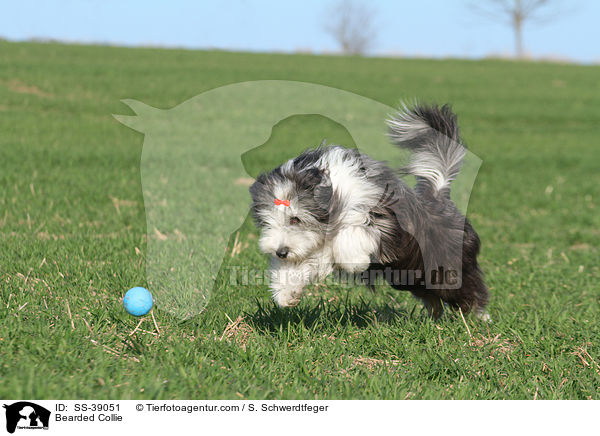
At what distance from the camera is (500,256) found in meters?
7.68

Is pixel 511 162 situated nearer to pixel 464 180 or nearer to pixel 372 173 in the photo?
pixel 464 180

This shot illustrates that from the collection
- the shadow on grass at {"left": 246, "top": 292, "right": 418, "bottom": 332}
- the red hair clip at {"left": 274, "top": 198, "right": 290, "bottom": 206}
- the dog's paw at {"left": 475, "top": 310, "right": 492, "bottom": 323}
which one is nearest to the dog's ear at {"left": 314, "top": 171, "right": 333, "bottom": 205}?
the red hair clip at {"left": 274, "top": 198, "right": 290, "bottom": 206}

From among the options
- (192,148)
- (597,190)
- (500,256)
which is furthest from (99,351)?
(597,190)

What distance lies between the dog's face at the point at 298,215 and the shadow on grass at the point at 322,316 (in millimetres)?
556

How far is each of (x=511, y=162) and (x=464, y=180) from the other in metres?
10.9

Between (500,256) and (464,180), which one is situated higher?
(464,180)

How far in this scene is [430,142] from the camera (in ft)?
15.6

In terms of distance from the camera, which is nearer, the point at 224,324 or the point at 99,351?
the point at 99,351

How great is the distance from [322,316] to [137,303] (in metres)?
1.25

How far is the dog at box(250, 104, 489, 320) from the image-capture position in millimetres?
3934

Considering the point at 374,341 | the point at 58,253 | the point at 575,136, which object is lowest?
the point at 374,341

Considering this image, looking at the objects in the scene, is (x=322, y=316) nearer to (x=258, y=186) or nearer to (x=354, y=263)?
(x=354, y=263)

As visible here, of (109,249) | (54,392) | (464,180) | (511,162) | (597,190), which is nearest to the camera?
(54,392)
